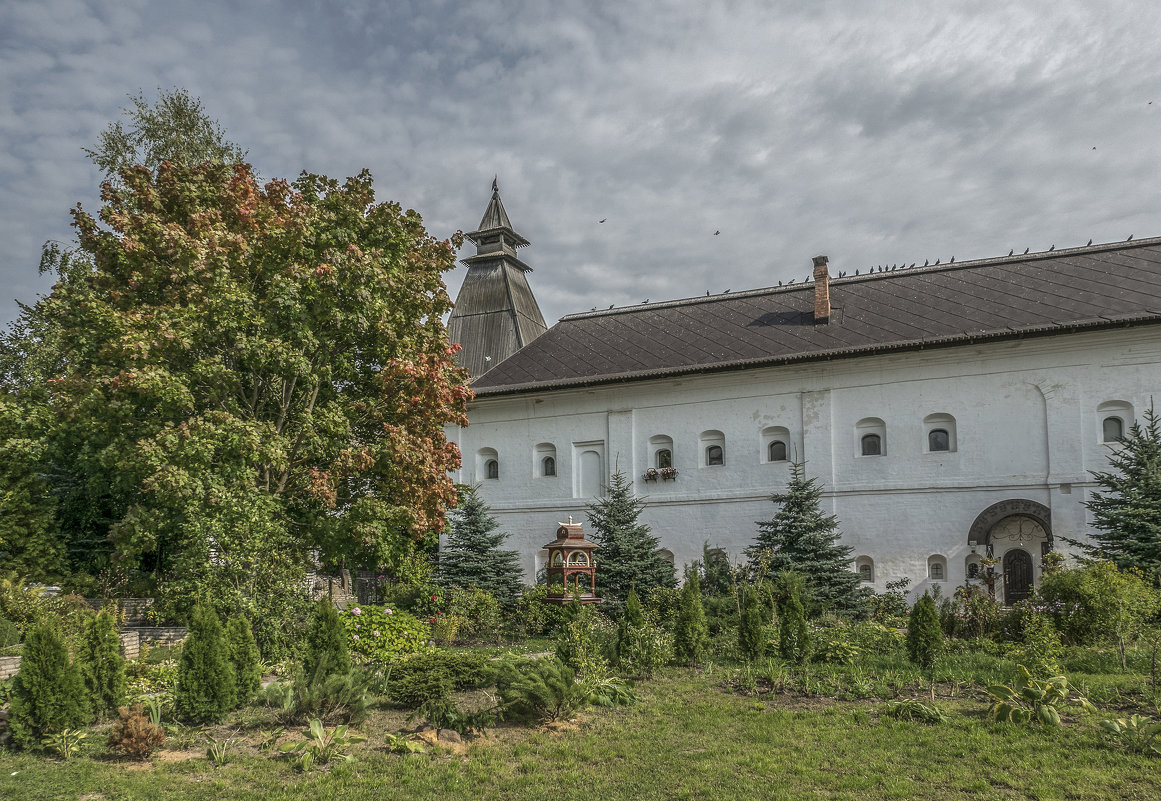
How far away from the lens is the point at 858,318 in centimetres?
2111

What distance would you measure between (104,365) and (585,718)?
9916 mm

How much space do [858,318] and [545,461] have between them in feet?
29.3

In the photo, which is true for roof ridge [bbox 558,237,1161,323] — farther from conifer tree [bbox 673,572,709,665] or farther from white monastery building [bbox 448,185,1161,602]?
conifer tree [bbox 673,572,709,665]

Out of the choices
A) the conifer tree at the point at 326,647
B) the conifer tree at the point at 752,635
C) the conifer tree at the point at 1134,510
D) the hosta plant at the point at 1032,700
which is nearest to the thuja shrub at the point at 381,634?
the conifer tree at the point at 326,647

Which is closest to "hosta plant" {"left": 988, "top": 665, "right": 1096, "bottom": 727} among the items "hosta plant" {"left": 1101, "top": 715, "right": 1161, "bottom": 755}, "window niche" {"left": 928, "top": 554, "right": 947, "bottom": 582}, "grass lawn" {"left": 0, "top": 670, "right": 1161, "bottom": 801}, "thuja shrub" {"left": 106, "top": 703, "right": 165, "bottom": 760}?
"grass lawn" {"left": 0, "top": 670, "right": 1161, "bottom": 801}

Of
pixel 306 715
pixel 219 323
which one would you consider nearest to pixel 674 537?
pixel 219 323

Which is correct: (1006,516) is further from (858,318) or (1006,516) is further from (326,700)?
(326,700)

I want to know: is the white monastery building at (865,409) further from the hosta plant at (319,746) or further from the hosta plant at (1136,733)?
the hosta plant at (319,746)

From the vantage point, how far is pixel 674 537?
21250mm

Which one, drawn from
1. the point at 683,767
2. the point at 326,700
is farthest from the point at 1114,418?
the point at 326,700

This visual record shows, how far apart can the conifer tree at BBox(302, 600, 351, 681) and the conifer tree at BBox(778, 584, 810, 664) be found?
567 centimetres

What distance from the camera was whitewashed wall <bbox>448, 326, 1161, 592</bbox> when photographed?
17.9m

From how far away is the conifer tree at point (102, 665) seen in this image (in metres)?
8.51

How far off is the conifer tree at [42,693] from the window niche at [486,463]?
629 inches
